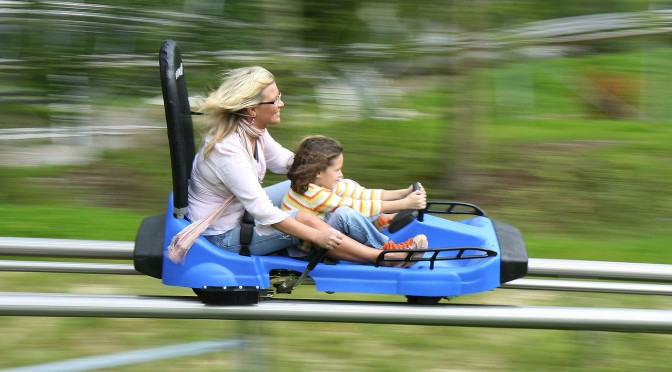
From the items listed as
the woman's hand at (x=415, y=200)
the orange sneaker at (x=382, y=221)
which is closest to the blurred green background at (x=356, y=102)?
the orange sneaker at (x=382, y=221)

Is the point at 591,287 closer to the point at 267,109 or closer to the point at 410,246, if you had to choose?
the point at 410,246

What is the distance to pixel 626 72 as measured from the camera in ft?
22.3

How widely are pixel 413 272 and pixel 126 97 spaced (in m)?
3.32

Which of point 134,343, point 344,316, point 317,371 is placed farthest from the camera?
point 134,343

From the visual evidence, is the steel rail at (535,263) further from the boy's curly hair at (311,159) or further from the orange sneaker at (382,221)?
the boy's curly hair at (311,159)

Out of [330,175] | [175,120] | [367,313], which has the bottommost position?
[367,313]

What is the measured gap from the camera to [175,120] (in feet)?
10.4

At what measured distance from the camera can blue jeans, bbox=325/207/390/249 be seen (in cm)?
341

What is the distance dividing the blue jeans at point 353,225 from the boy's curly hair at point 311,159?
159 mm

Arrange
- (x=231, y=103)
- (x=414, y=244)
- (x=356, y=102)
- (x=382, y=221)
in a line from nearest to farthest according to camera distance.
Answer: (x=231, y=103), (x=414, y=244), (x=382, y=221), (x=356, y=102)

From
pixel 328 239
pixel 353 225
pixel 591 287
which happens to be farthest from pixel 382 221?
pixel 591 287

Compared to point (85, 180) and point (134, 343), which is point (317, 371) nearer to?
point (134, 343)

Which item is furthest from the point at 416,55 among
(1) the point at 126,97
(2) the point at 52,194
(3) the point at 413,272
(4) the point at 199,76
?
(3) the point at 413,272

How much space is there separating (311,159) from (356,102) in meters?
2.54
